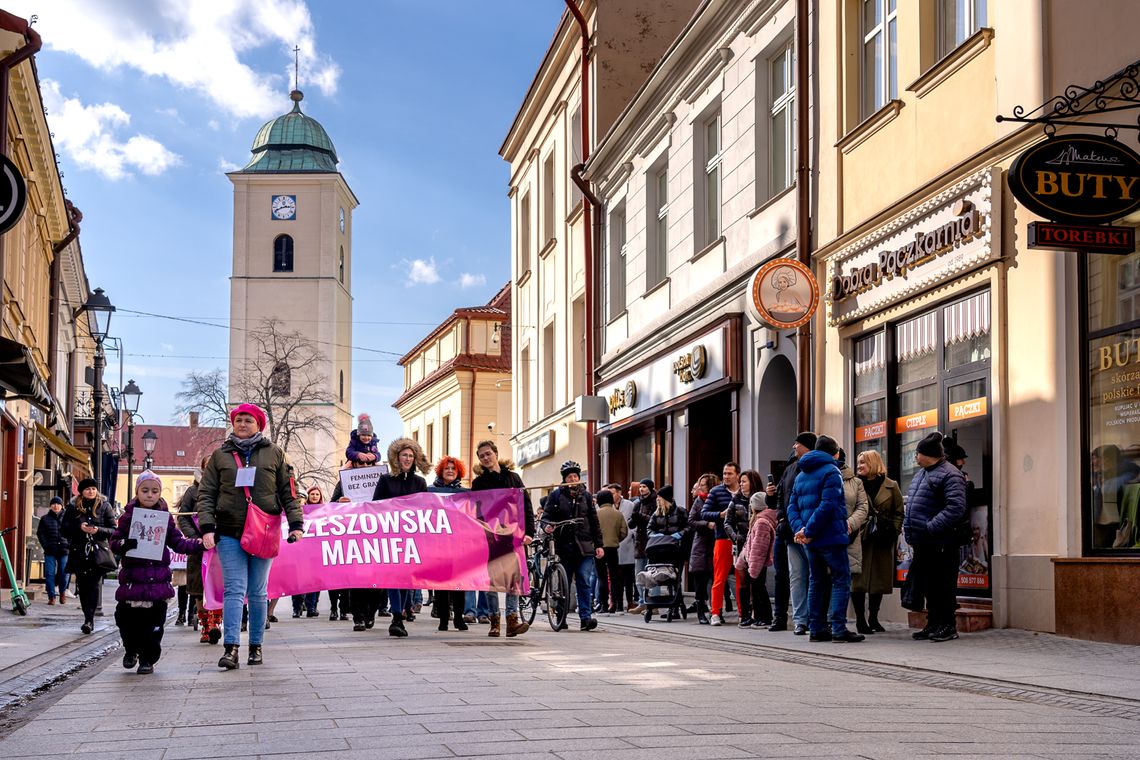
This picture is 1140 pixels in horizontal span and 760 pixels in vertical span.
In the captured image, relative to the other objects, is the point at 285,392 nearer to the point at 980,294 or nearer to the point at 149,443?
the point at 149,443

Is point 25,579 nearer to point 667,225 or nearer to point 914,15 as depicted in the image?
point 667,225

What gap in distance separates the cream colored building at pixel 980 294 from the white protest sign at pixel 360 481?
206 inches

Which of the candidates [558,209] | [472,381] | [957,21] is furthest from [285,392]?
[957,21]

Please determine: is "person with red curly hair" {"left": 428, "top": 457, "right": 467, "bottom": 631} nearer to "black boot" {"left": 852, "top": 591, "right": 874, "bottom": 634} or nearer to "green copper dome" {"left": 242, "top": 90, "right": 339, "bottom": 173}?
"black boot" {"left": 852, "top": 591, "right": 874, "bottom": 634}

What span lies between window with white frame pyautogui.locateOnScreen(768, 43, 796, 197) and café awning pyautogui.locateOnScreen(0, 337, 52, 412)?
379 inches

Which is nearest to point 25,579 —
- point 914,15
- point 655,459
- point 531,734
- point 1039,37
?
point 655,459

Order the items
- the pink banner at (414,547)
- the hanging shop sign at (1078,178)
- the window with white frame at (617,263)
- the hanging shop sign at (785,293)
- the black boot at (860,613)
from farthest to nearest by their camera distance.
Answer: the window with white frame at (617,263)
the hanging shop sign at (785,293)
the pink banner at (414,547)
the black boot at (860,613)
the hanging shop sign at (1078,178)

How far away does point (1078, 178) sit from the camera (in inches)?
448

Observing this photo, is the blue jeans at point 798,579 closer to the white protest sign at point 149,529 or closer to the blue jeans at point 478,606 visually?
the blue jeans at point 478,606

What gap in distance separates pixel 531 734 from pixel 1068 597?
6815 millimetres

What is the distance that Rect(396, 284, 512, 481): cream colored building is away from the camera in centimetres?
5684

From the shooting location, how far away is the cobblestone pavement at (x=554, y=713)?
6508 mm

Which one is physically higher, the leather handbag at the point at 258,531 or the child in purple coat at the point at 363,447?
the child in purple coat at the point at 363,447

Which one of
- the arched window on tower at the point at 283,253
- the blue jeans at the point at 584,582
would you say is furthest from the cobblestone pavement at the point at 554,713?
the arched window on tower at the point at 283,253
